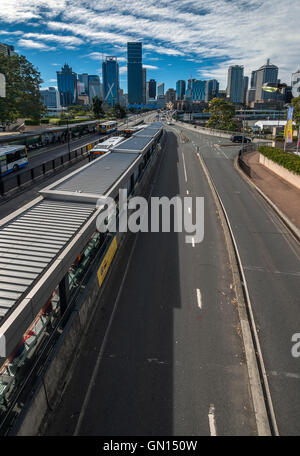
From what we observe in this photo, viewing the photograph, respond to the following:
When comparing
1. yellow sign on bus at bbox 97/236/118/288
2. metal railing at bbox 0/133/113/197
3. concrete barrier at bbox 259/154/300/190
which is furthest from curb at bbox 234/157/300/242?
metal railing at bbox 0/133/113/197

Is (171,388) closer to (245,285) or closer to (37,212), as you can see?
(245,285)

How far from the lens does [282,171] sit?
120 ft

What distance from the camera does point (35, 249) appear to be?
34.3ft

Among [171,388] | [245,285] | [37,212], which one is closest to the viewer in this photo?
[171,388]

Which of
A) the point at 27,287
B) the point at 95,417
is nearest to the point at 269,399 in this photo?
the point at 95,417

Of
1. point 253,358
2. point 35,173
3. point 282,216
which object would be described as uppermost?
point 35,173

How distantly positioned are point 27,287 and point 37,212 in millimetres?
6147

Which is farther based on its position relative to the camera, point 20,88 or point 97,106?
point 97,106

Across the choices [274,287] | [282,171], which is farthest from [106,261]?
[282,171]

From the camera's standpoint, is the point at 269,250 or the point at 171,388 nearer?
the point at 171,388

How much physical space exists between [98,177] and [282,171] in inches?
1065

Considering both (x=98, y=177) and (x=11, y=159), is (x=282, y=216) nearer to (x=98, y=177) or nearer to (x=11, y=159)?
(x=98, y=177)

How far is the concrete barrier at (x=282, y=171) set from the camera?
32534mm

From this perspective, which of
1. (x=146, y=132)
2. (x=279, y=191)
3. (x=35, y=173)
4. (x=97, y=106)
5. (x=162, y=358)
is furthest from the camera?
(x=97, y=106)
